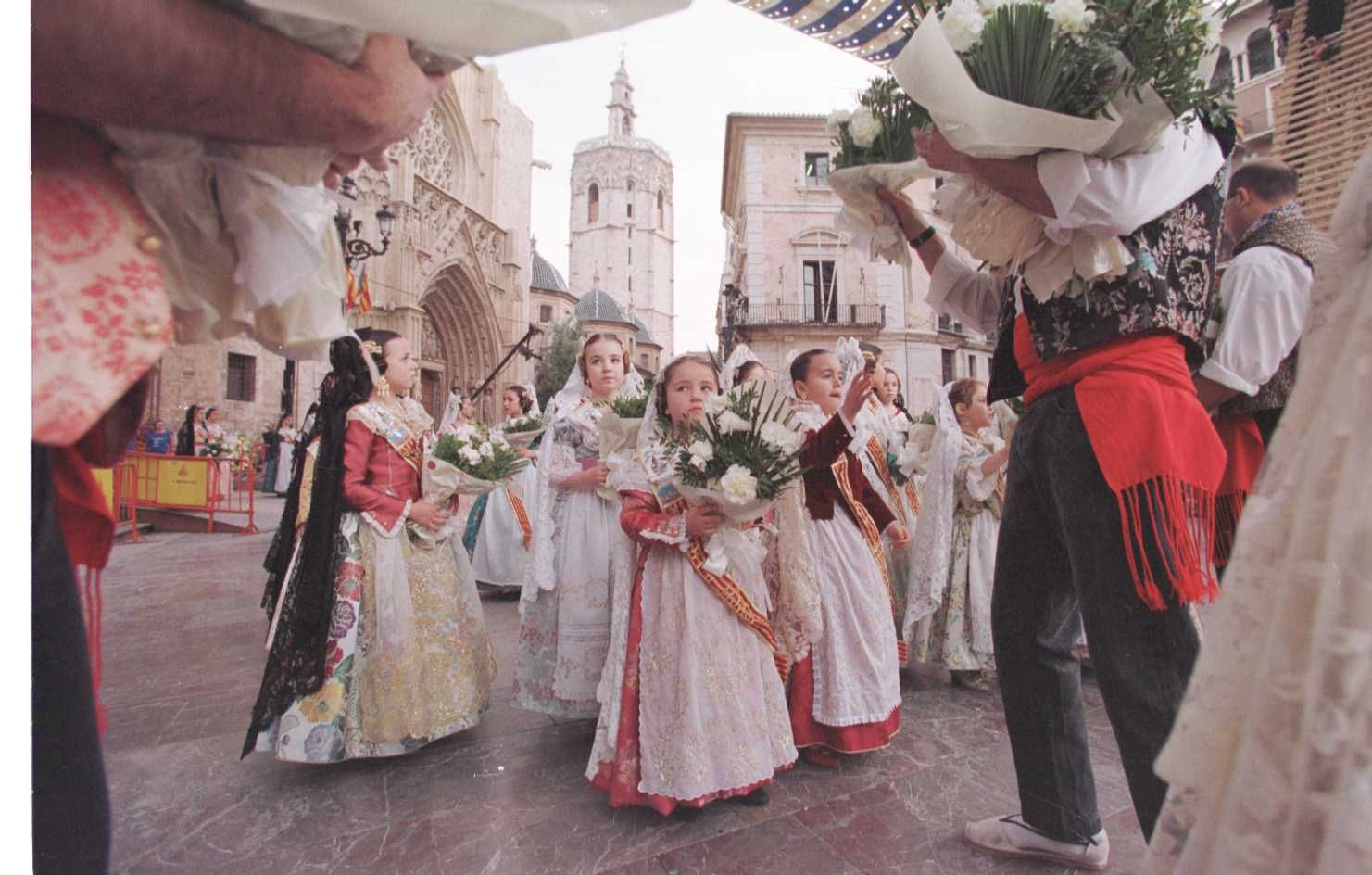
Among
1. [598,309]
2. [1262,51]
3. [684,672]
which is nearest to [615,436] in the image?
[684,672]

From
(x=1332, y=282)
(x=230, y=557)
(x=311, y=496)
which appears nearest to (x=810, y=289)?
(x=230, y=557)

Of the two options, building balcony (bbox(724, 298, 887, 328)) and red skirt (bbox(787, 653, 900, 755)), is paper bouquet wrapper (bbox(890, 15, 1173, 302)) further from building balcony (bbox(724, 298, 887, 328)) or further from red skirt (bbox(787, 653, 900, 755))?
building balcony (bbox(724, 298, 887, 328))

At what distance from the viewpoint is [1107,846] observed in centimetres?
171

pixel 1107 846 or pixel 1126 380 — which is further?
pixel 1107 846

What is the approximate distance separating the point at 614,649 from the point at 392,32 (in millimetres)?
2078

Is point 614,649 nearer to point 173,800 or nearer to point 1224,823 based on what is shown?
point 173,800

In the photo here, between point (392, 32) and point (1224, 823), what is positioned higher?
point (392, 32)

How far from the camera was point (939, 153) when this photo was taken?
4.78 feet

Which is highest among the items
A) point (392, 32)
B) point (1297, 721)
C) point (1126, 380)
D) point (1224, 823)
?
point (392, 32)

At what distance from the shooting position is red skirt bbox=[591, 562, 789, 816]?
2082mm

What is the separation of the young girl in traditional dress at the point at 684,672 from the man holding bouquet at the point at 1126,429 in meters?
0.91

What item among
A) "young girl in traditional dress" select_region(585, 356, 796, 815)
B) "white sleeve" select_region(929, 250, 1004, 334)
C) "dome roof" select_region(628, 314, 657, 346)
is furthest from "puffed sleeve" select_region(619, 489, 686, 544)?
"dome roof" select_region(628, 314, 657, 346)

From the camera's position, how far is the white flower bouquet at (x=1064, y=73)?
125 cm
